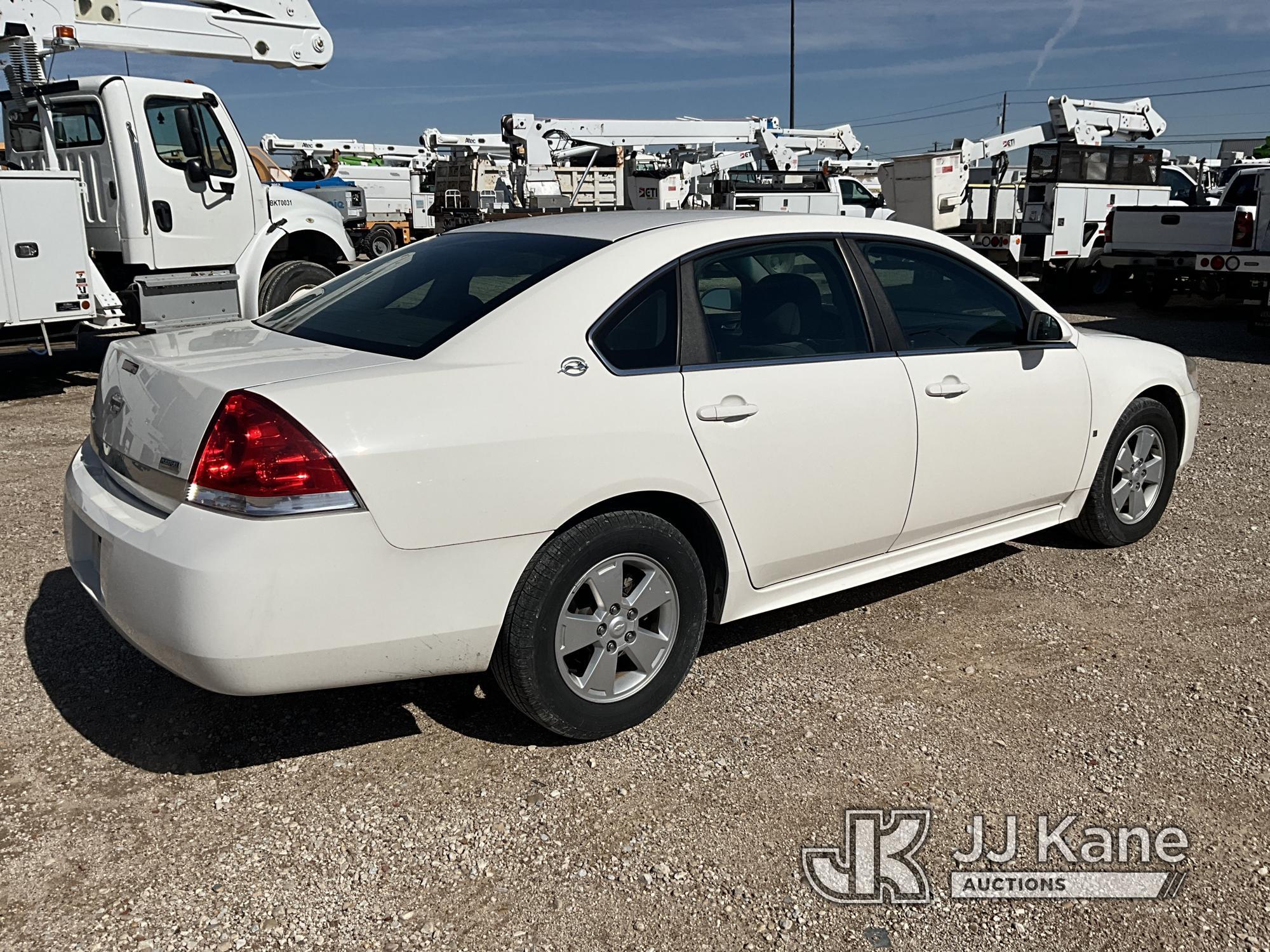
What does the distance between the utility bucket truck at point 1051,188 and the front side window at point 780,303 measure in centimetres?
1443

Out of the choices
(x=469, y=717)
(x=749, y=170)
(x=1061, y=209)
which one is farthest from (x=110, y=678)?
(x=749, y=170)

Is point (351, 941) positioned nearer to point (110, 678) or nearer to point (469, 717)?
point (469, 717)

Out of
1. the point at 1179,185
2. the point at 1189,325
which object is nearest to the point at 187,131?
the point at 1189,325

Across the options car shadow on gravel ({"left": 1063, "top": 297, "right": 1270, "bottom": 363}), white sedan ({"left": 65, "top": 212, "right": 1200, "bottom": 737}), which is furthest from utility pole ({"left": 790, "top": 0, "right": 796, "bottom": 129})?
white sedan ({"left": 65, "top": 212, "right": 1200, "bottom": 737})

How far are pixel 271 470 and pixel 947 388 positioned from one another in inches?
97.5

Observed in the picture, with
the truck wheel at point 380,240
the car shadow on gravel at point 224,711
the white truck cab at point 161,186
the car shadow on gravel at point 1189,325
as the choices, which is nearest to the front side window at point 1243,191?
the car shadow on gravel at point 1189,325

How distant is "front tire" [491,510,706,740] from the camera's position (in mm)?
3125

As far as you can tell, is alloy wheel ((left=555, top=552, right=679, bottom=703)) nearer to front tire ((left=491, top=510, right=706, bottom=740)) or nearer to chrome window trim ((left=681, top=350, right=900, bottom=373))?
front tire ((left=491, top=510, right=706, bottom=740))

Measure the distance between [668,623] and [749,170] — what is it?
2882 cm

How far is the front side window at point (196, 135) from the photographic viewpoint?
9727mm

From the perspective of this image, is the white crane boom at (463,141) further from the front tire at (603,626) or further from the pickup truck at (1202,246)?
the front tire at (603,626)

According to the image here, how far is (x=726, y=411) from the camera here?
3.46 metres

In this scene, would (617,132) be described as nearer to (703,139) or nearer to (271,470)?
(703,139)

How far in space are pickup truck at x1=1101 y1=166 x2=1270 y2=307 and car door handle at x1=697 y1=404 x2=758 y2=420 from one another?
10683 millimetres
